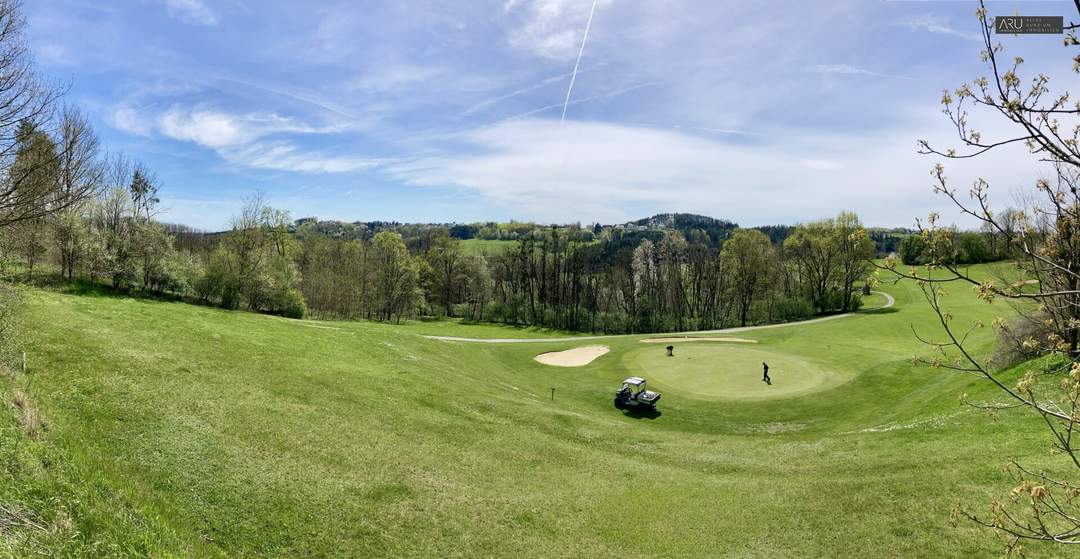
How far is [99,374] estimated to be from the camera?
569 inches

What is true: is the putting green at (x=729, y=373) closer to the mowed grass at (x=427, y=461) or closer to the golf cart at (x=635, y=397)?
the golf cart at (x=635, y=397)

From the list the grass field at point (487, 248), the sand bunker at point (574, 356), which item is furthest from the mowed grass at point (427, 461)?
the grass field at point (487, 248)

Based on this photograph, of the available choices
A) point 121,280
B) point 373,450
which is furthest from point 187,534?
point 121,280

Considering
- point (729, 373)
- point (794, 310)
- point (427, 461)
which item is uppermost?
point (794, 310)

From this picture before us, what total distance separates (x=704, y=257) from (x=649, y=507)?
74.2m

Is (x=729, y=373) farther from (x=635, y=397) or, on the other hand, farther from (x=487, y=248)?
(x=487, y=248)

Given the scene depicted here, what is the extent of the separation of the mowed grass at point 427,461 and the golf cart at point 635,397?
249 cm

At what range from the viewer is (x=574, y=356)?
139 ft

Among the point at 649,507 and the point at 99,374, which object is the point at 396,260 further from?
the point at 649,507

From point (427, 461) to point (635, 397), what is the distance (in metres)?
16.9

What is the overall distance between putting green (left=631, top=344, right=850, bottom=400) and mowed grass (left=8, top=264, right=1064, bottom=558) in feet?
17.9

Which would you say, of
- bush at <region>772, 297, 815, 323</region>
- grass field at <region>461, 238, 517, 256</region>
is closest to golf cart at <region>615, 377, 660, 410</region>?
bush at <region>772, 297, 815, 323</region>

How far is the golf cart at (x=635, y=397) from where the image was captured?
28172 mm

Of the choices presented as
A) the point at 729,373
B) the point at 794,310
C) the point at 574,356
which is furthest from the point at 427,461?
the point at 794,310
